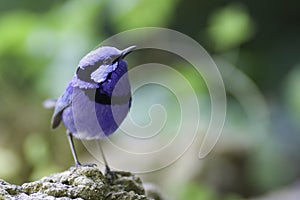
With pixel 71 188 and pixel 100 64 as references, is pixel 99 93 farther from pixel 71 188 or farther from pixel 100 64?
pixel 71 188

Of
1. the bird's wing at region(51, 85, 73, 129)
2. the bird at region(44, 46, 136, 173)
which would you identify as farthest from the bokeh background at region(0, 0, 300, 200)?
the bird at region(44, 46, 136, 173)

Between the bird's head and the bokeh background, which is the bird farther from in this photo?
the bokeh background

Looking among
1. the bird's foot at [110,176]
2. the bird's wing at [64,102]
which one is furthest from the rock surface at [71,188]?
the bird's wing at [64,102]

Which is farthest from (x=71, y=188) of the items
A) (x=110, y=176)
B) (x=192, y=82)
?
(x=192, y=82)

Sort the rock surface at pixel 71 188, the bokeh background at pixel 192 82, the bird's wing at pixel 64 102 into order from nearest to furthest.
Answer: the rock surface at pixel 71 188 < the bird's wing at pixel 64 102 < the bokeh background at pixel 192 82

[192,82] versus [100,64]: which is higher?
[192,82]

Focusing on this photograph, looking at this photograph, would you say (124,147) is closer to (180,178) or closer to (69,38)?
(180,178)

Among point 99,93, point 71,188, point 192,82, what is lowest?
point 71,188

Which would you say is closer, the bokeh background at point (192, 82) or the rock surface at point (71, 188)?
the rock surface at point (71, 188)

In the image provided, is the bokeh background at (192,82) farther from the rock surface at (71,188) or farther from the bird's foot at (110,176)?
the rock surface at (71,188)
